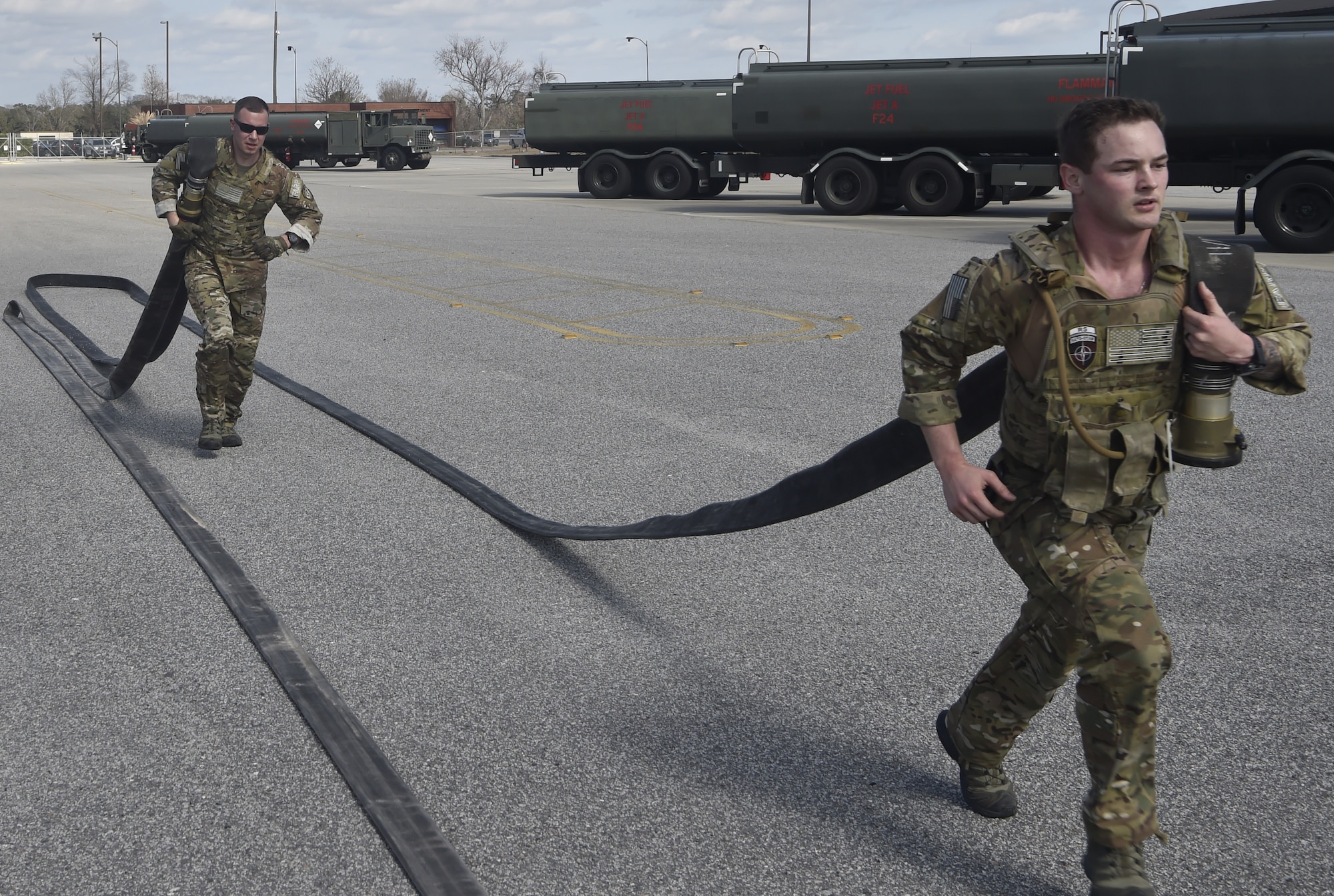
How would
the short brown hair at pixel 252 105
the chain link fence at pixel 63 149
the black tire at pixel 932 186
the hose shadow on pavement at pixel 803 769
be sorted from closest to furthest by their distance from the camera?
the hose shadow on pavement at pixel 803 769 → the short brown hair at pixel 252 105 → the black tire at pixel 932 186 → the chain link fence at pixel 63 149

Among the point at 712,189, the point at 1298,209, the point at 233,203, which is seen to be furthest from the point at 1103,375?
the point at 712,189

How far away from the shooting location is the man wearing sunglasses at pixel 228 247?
724 centimetres

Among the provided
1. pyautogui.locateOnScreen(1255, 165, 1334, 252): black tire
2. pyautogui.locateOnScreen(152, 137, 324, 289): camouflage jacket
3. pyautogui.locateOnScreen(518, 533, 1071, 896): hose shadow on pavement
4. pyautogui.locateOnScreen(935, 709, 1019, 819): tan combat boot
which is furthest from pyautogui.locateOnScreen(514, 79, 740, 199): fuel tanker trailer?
pyautogui.locateOnScreen(935, 709, 1019, 819): tan combat boot

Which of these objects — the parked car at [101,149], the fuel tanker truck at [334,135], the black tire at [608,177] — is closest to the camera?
the black tire at [608,177]

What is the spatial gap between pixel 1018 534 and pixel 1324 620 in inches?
90.6

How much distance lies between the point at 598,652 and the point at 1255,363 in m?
2.41

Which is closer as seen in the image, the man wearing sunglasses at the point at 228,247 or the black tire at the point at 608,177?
the man wearing sunglasses at the point at 228,247

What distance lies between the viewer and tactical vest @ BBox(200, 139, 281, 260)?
23.8 feet

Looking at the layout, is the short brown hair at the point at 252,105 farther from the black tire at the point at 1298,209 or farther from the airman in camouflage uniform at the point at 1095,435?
the black tire at the point at 1298,209

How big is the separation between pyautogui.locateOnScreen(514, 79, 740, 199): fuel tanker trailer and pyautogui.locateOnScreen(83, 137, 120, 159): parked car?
199 feet

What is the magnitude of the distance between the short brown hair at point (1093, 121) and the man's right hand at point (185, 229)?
564cm

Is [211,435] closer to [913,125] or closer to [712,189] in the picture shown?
[913,125]

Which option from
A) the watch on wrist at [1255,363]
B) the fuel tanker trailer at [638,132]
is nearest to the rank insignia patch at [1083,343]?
the watch on wrist at [1255,363]

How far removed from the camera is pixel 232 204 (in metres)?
7.26
